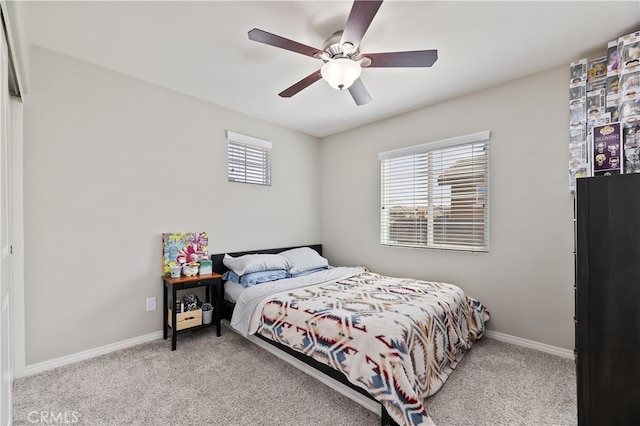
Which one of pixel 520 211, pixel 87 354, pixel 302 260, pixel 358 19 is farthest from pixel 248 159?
pixel 520 211

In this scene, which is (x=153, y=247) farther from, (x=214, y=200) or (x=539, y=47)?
(x=539, y=47)

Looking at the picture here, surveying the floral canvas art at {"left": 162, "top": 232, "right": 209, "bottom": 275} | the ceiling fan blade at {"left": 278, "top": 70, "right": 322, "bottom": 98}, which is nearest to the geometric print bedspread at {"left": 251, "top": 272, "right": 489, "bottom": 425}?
the floral canvas art at {"left": 162, "top": 232, "right": 209, "bottom": 275}

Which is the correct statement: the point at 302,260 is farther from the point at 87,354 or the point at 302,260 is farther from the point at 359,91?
the point at 87,354

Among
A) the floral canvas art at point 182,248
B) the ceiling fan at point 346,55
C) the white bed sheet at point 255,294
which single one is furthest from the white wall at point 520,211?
the floral canvas art at point 182,248

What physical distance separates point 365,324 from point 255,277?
1526 millimetres

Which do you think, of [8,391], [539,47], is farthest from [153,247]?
[539,47]

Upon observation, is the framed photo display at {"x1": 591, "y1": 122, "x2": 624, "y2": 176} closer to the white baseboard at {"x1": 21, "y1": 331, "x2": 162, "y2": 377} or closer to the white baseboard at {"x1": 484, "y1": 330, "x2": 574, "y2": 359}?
the white baseboard at {"x1": 484, "y1": 330, "x2": 574, "y2": 359}

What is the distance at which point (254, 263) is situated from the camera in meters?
3.11

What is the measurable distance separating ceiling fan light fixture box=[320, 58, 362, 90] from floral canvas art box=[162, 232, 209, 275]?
2.17 metres

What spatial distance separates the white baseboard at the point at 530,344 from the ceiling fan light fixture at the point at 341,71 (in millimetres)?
2811

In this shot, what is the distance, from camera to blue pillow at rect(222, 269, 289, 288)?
2.98 metres

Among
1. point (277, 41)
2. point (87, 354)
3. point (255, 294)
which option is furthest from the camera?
point (255, 294)

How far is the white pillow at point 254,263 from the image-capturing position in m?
3.04

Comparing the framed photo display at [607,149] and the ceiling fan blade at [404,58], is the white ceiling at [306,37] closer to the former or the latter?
the ceiling fan blade at [404,58]
